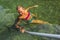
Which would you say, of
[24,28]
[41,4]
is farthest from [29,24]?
[41,4]

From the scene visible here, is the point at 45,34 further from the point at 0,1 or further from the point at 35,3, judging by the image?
the point at 0,1

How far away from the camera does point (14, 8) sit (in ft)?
4.68

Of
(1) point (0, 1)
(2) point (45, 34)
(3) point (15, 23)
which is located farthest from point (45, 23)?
(1) point (0, 1)

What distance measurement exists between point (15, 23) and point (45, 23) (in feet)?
0.54

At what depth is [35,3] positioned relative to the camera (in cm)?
145

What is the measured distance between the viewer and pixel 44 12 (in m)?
1.45

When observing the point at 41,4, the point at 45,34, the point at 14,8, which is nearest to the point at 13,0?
the point at 14,8

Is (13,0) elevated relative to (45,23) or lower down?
elevated

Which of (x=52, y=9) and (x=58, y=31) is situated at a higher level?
(x=52, y=9)

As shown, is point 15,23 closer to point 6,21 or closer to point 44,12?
point 6,21

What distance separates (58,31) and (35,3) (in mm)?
202

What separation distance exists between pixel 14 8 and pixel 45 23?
0.19 meters

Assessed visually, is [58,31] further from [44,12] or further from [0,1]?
[0,1]

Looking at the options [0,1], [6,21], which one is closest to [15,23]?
[6,21]
